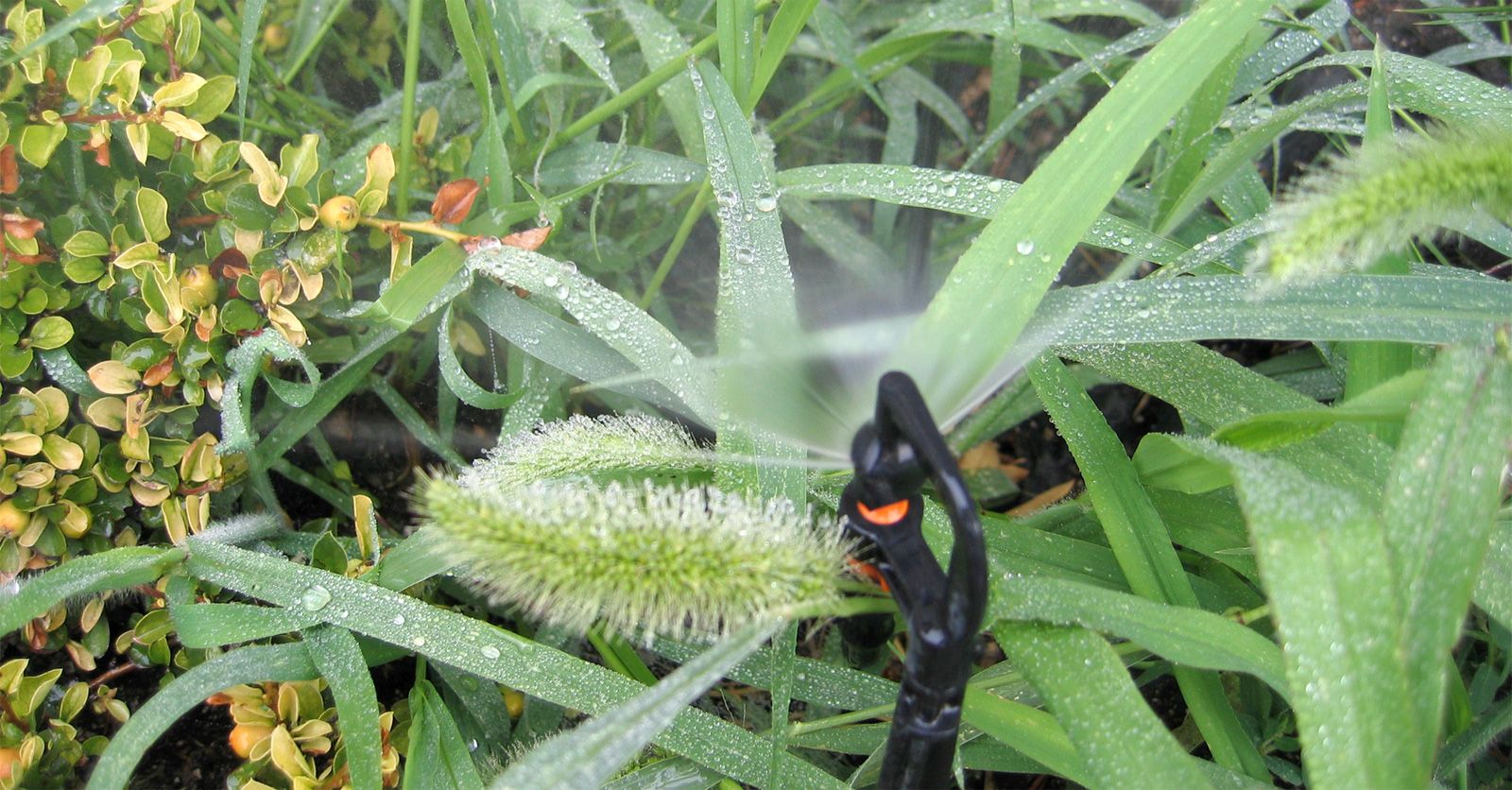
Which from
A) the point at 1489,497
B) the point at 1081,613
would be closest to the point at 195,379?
the point at 1081,613

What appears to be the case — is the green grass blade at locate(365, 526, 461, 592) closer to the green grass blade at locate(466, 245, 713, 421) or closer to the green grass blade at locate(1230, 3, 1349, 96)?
the green grass blade at locate(466, 245, 713, 421)

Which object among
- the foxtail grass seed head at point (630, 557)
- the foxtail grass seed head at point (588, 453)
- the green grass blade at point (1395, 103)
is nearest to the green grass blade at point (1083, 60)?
the green grass blade at point (1395, 103)

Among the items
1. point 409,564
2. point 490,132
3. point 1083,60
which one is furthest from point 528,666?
point 1083,60

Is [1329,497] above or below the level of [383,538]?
above

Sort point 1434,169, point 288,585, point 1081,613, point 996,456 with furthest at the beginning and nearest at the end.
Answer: point 996,456 → point 288,585 → point 1081,613 → point 1434,169

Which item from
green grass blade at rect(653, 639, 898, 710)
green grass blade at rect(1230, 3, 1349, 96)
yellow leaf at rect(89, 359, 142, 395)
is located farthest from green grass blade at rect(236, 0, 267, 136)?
green grass blade at rect(1230, 3, 1349, 96)

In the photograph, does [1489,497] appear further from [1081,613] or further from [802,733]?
[802,733]
